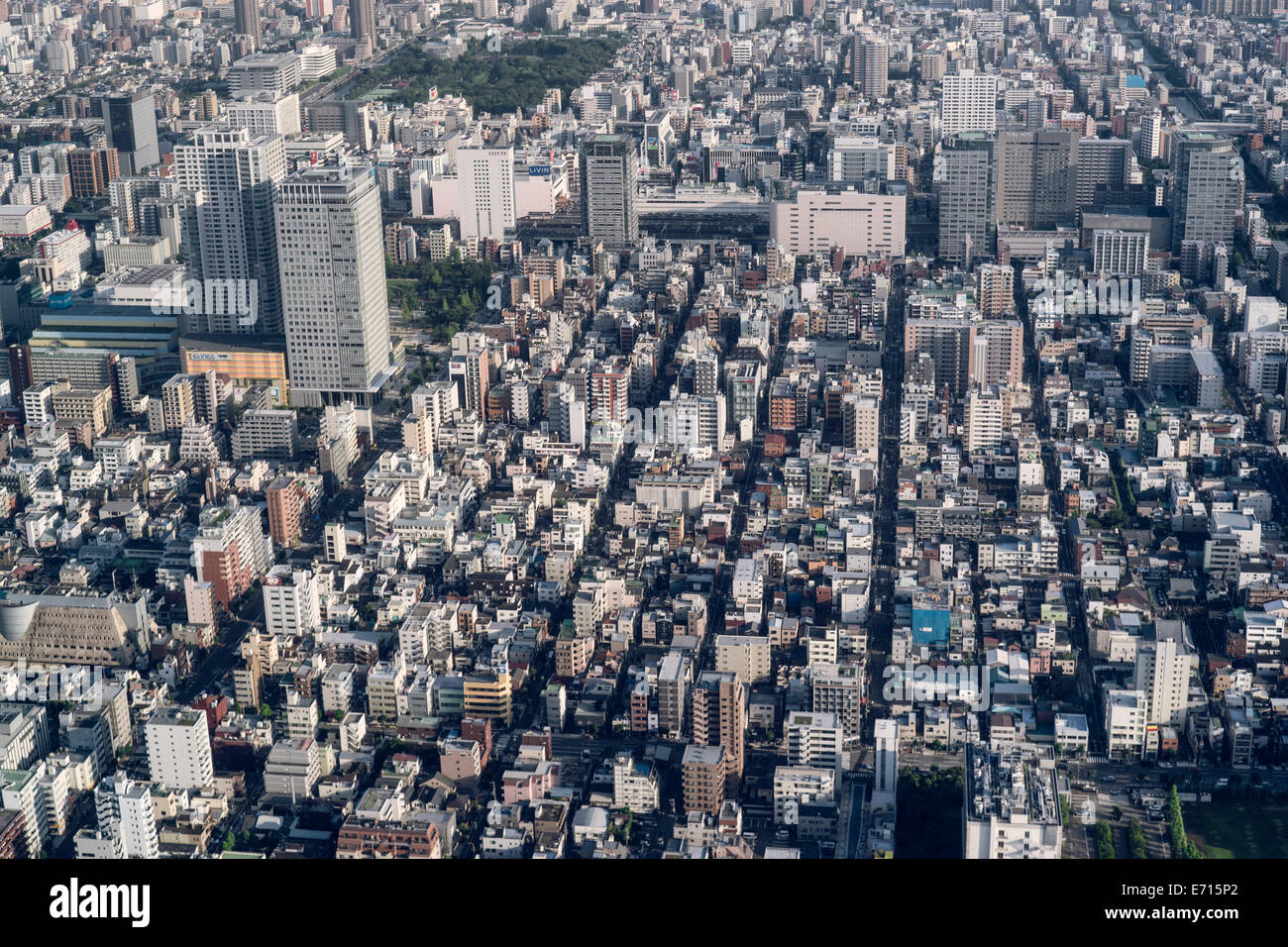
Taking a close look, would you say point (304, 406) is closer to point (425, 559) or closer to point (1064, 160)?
point (425, 559)

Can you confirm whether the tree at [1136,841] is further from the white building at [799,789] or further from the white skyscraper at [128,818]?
the white skyscraper at [128,818]

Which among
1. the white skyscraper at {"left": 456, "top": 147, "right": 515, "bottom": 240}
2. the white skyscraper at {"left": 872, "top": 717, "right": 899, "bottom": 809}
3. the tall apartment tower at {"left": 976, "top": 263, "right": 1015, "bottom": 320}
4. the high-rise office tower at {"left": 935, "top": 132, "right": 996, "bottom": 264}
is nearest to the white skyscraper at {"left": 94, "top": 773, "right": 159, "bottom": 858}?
the white skyscraper at {"left": 872, "top": 717, "right": 899, "bottom": 809}

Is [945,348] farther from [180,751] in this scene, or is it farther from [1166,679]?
[180,751]

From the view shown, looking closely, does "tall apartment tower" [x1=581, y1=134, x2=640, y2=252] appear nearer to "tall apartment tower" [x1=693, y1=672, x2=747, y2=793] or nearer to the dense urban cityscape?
the dense urban cityscape

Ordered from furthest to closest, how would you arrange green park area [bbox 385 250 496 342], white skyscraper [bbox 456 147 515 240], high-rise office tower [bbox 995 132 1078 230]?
1. white skyscraper [bbox 456 147 515 240]
2. high-rise office tower [bbox 995 132 1078 230]
3. green park area [bbox 385 250 496 342]
